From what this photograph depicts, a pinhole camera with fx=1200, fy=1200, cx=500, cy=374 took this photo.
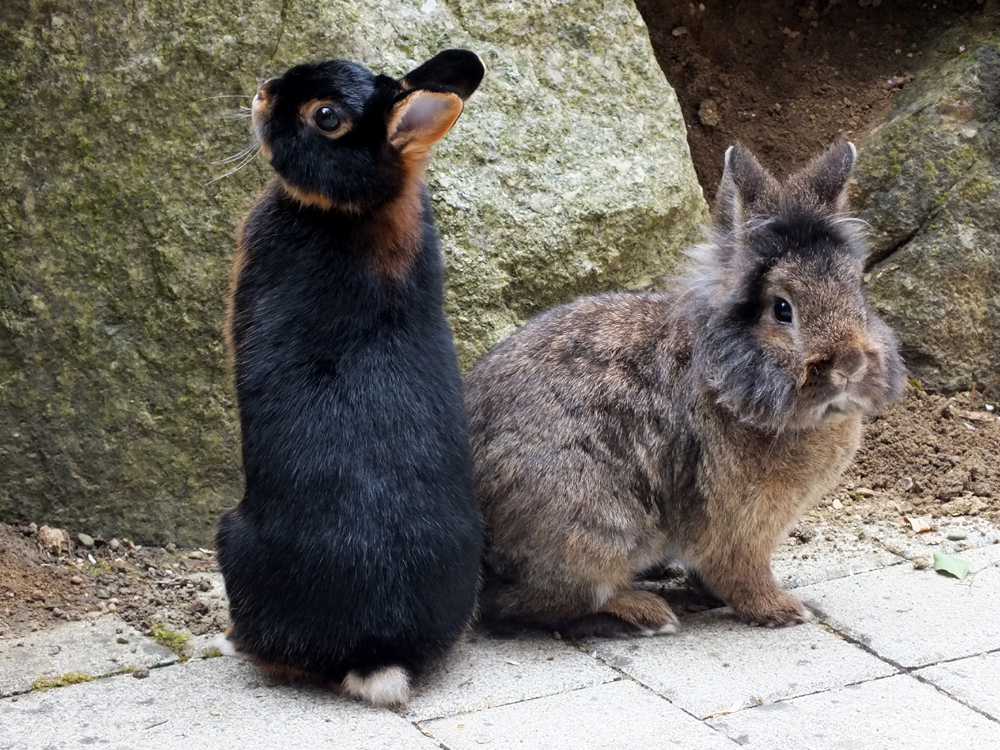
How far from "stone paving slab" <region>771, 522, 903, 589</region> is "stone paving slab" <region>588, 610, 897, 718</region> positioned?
56cm

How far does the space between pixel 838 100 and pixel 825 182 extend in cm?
295

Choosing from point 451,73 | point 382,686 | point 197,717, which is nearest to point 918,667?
point 382,686

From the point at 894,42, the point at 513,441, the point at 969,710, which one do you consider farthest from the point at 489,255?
the point at 894,42

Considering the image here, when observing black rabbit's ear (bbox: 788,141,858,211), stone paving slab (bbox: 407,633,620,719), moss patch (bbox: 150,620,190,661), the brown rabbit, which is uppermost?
black rabbit's ear (bbox: 788,141,858,211)

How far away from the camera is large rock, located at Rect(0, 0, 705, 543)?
17.0ft

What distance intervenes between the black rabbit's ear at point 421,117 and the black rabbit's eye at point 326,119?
0.59 ft

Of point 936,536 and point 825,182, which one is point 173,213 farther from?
point 936,536

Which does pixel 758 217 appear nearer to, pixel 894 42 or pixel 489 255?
pixel 489 255

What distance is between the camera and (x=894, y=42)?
7453mm

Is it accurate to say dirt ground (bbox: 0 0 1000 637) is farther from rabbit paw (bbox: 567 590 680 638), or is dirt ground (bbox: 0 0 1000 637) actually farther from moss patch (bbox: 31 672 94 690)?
moss patch (bbox: 31 672 94 690)

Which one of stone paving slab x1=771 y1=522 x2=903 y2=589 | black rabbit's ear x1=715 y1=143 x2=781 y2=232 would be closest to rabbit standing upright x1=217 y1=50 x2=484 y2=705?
black rabbit's ear x1=715 y1=143 x2=781 y2=232

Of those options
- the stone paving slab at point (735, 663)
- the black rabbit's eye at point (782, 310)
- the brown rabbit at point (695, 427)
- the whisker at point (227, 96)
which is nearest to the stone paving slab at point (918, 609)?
the stone paving slab at point (735, 663)

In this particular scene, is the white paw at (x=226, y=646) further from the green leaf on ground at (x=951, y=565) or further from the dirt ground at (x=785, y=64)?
the dirt ground at (x=785, y=64)

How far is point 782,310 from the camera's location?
14.9 feet
